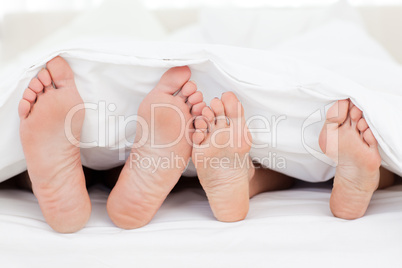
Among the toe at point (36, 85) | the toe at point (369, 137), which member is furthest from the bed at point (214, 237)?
the toe at point (36, 85)

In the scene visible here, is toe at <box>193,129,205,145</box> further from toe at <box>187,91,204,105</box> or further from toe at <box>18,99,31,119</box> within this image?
toe at <box>18,99,31,119</box>

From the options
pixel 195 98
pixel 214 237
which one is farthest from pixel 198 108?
pixel 214 237

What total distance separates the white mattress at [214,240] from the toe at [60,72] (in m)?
0.25

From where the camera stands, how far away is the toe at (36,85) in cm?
69

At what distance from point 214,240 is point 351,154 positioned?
0.90 feet

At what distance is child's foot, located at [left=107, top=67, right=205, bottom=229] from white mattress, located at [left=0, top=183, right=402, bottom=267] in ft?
0.14

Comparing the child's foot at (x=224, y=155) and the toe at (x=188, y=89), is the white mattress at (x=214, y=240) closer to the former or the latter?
the child's foot at (x=224, y=155)

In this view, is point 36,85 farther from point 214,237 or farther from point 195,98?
point 214,237

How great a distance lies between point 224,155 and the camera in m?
0.72

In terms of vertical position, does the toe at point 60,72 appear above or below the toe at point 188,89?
above

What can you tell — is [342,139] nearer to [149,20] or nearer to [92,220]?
[92,220]

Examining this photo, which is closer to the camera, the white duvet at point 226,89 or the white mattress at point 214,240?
the white mattress at point 214,240

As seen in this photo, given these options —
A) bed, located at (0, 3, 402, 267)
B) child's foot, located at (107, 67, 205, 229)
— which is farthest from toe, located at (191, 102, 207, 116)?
bed, located at (0, 3, 402, 267)

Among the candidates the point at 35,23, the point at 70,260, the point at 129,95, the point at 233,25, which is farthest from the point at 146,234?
the point at 35,23
